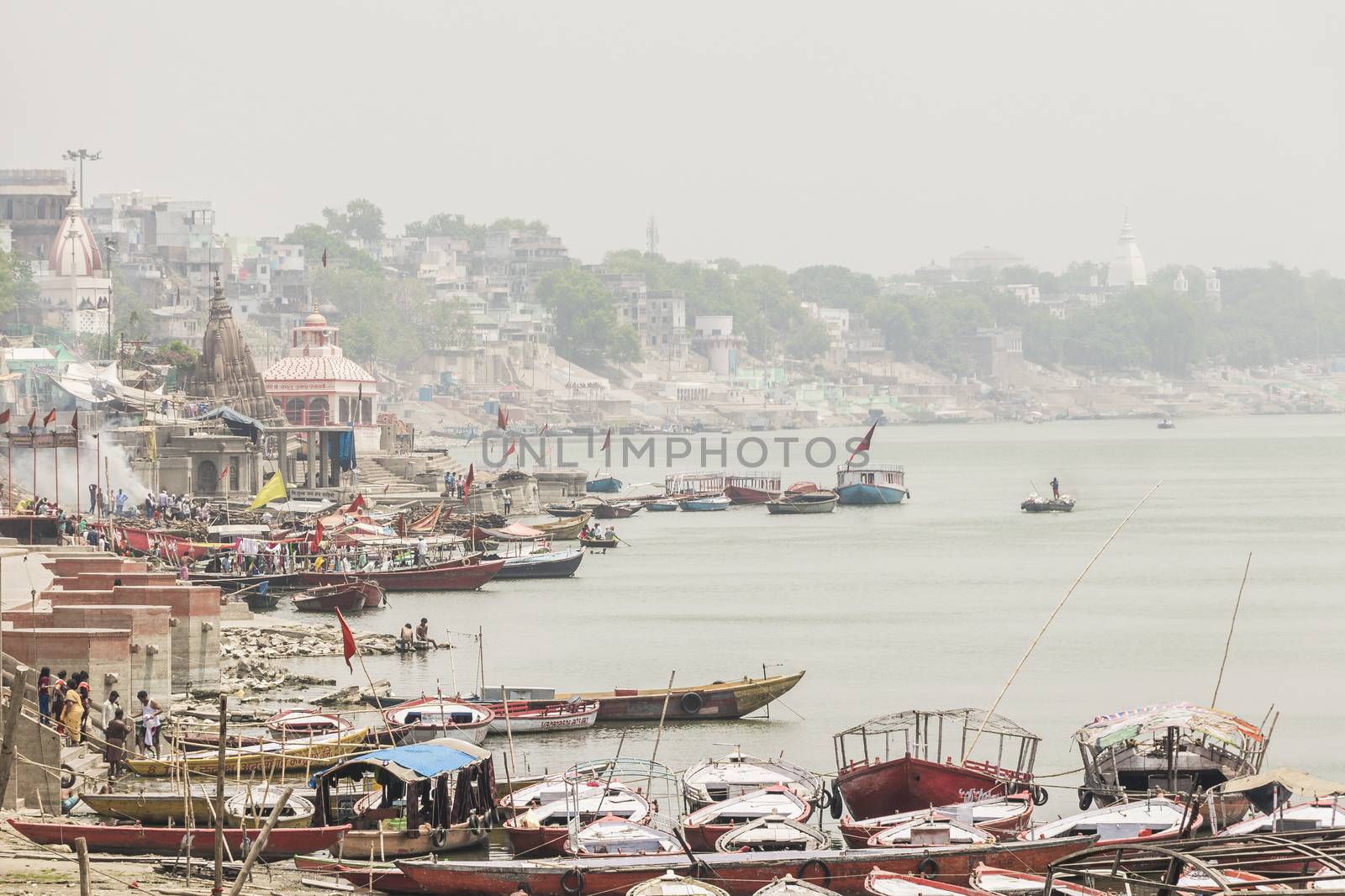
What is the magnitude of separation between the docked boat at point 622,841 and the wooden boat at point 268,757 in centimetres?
324

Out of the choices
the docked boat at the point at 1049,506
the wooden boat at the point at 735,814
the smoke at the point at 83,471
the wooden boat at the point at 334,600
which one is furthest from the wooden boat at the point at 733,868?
the docked boat at the point at 1049,506

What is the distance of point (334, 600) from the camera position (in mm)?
40969

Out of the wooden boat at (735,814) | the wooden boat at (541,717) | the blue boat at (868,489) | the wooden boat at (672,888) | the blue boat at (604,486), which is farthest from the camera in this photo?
the blue boat at (604,486)

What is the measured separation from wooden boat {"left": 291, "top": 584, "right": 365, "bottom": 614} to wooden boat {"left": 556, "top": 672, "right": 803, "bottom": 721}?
527 inches

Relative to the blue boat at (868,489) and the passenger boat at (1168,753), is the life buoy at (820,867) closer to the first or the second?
the passenger boat at (1168,753)

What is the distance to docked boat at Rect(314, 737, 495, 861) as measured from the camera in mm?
19125

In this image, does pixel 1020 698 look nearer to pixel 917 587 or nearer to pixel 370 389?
pixel 917 587

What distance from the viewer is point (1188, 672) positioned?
34.8 metres

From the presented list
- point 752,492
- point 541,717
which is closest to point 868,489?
point 752,492

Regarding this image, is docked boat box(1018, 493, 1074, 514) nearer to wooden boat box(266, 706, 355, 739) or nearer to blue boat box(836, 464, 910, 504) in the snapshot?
blue boat box(836, 464, 910, 504)

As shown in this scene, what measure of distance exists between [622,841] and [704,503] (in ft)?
198

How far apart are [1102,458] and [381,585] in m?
86.9

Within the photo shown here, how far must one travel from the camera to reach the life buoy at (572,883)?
57.6 feet

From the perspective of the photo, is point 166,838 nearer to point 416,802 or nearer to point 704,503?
point 416,802
